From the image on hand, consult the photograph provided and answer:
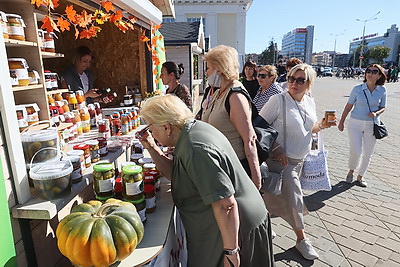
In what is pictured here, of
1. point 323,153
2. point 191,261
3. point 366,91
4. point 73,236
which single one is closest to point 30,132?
point 73,236

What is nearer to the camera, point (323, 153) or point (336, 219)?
point (323, 153)

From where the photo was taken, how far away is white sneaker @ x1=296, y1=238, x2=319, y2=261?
9.75ft

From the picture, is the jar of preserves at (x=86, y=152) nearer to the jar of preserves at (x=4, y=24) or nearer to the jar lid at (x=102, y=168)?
the jar lid at (x=102, y=168)

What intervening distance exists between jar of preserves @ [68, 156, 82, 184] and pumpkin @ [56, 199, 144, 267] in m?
0.34

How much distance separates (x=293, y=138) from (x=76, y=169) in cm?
214

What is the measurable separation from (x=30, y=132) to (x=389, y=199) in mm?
4791

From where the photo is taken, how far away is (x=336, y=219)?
3.75 metres

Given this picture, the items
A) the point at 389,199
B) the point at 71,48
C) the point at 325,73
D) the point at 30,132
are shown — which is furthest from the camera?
the point at 325,73

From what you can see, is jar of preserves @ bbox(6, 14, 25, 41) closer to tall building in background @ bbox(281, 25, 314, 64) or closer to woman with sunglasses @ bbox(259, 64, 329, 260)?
woman with sunglasses @ bbox(259, 64, 329, 260)

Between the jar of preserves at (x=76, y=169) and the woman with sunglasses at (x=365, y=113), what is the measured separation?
14.4 feet

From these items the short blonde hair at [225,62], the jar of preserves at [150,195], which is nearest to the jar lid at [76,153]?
the jar of preserves at [150,195]

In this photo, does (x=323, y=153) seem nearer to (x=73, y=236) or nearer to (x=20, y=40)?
(x=73, y=236)

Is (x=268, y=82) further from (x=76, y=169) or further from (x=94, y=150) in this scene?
(x=76, y=169)

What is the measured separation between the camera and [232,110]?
2.37 metres
